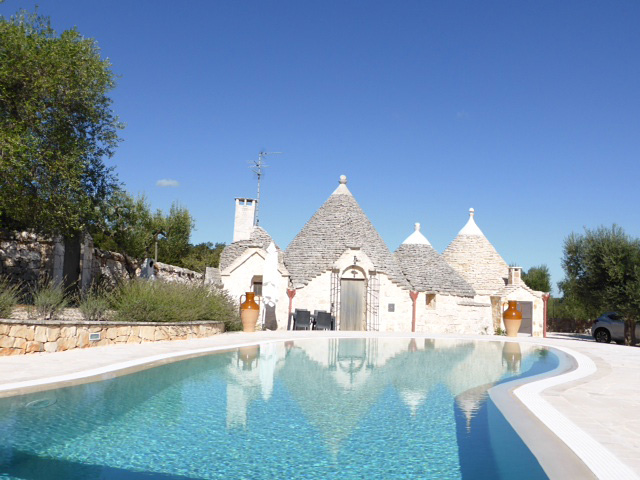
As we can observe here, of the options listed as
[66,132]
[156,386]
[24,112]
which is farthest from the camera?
[66,132]

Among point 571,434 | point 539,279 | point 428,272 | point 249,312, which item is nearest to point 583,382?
point 571,434

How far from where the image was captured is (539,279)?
51.5 metres

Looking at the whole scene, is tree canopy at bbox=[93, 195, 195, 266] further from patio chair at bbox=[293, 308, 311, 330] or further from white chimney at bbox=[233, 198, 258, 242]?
patio chair at bbox=[293, 308, 311, 330]

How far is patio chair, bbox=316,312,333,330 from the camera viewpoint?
22.6 metres

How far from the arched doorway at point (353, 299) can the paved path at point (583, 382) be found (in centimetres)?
1185

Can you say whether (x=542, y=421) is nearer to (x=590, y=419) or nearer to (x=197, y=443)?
(x=590, y=419)

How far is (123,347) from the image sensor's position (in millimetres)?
12398

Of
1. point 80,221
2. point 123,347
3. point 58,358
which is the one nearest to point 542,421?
point 58,358

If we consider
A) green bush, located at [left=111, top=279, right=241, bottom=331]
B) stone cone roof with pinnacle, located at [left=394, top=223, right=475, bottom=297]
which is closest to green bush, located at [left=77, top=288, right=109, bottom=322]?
green bush, located at [left=111, top=279, right=241, bottom=331]

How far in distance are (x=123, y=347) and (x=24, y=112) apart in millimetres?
6403

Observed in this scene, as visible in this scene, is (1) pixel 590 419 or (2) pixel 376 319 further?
(2) pixel 376 319

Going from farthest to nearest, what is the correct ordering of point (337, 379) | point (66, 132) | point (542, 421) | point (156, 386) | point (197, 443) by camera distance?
point (66, 132)
point (337, 379)
point (156, 386)
point (542, 421)
point (197, 443)

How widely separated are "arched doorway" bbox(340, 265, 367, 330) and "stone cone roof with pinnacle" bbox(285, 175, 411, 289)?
921 mm

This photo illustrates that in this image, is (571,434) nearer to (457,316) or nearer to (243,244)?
(457,316)
